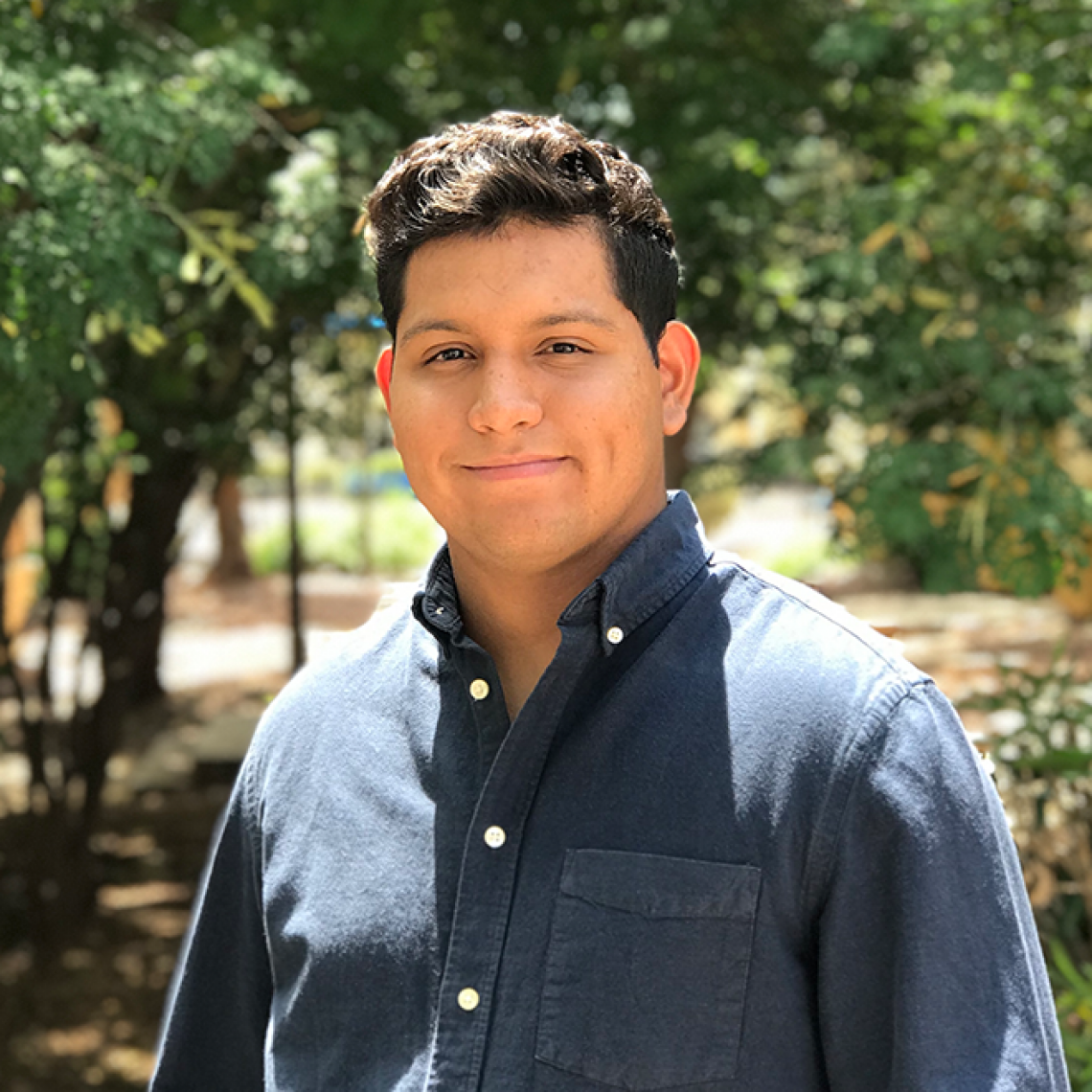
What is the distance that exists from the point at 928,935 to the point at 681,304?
375 cm

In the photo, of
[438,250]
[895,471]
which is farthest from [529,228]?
[895,471]

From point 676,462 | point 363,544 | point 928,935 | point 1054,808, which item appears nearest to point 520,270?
point 928,935

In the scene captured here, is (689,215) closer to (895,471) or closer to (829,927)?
(895,471)

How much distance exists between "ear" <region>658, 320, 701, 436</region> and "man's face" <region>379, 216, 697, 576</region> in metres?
0.11

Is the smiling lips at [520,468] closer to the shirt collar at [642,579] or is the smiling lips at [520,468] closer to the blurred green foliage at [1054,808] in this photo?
the shirt collar at [642,579]

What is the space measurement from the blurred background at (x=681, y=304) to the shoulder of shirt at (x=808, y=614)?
610 millimetres

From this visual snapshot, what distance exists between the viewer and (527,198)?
1432 mm

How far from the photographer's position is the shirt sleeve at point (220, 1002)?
5.54ft

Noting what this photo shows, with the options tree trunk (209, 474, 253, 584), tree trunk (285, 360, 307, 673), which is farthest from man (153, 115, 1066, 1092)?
tree trunk (209, 474, 253, 584)

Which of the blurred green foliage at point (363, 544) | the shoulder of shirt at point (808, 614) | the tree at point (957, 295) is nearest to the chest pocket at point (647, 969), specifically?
the shoulder of shirt at point (808, 614)

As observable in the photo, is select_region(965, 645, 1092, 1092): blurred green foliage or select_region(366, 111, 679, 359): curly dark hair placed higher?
select_region(366, 111, 679, 359): curly dark hair

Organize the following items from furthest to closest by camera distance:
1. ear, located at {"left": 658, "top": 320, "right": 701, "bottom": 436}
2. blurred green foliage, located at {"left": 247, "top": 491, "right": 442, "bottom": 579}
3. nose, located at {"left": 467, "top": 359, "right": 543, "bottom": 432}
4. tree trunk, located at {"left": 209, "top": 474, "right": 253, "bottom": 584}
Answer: blurred green foliage, located at {"left": 247, "top": 491, "right": 442, "bottom": 579} < tree trunk, located at {"left": 209, "top": 474, "right": 253, "bottom": 584} < ear, located at {"left": 658, "top": 320, "right": 701, "bottom": 436} < nose, located at {"left": 467, "top": 359, "right": 543, "bottom": 432}

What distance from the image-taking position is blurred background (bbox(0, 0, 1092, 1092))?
9.36 ft

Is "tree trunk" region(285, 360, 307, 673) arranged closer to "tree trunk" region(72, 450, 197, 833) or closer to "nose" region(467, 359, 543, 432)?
"tree trunk" region(72, 450, 197, 833)
